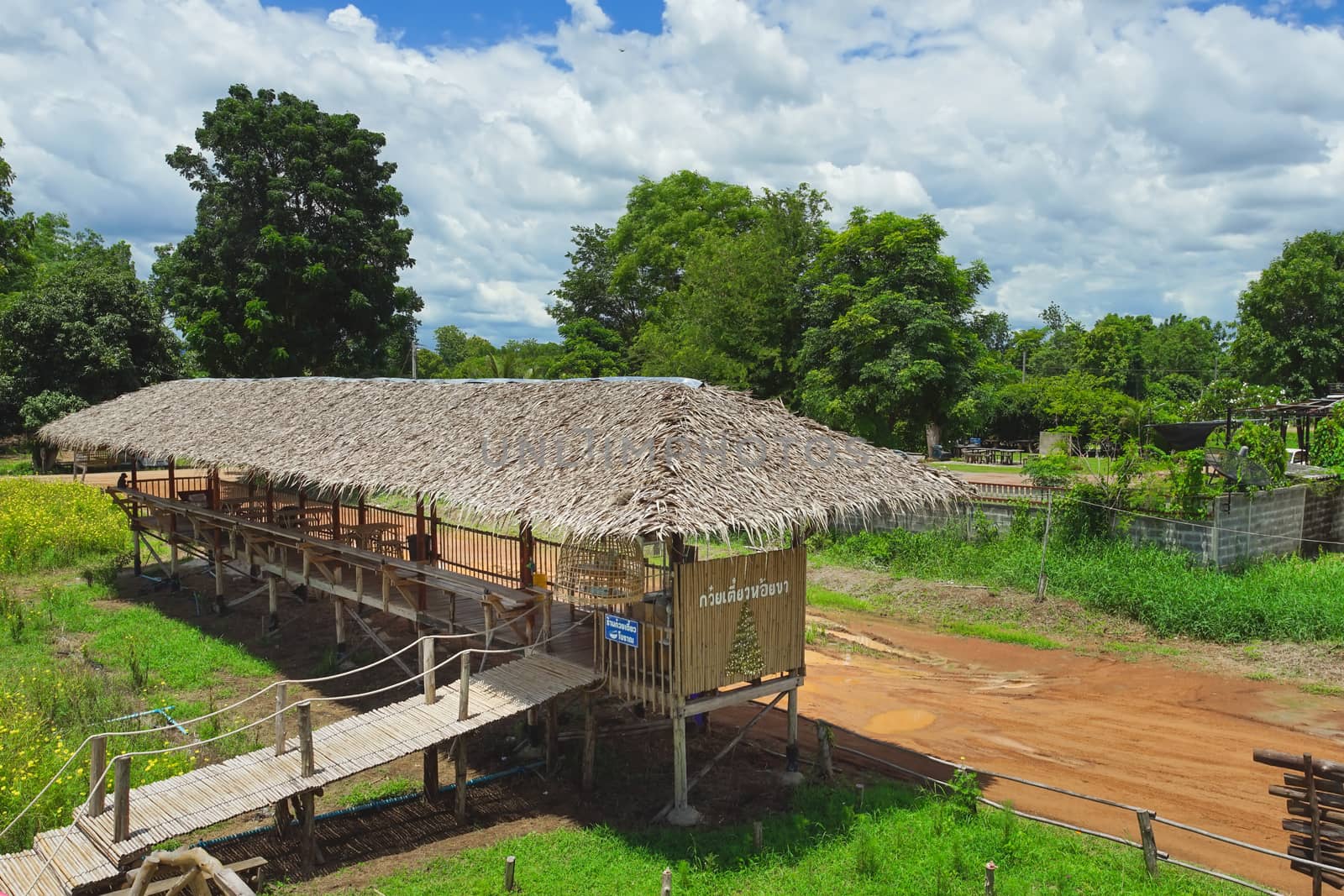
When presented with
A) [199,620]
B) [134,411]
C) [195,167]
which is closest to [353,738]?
[199,620]

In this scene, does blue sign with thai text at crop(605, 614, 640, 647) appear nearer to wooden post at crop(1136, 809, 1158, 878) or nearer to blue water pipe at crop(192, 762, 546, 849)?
blue water pipe at crop(192, 762, 546, 849)

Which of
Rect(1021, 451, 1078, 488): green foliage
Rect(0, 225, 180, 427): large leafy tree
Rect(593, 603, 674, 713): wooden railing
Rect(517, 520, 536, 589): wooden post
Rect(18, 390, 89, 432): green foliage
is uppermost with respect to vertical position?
Rect(0, 225, 180, 427): large leafy tree

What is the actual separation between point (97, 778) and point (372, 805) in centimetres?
313

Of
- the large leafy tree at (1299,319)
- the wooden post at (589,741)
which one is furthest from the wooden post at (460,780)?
the large leafy tree at (1299,319)

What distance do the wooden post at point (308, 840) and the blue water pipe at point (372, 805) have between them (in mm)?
393

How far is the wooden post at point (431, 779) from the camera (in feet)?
36.6

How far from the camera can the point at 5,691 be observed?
13.0m

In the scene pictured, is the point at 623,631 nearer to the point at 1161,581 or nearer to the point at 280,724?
the point at 280,724

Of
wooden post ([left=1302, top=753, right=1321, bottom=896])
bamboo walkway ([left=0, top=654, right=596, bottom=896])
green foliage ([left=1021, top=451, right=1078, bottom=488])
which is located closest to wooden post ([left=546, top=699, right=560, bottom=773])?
bamboo walkway ([left=0, top=654, right=596, bottom=896])

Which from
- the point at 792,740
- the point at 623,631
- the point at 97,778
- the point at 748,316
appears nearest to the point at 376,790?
the point at 97,778

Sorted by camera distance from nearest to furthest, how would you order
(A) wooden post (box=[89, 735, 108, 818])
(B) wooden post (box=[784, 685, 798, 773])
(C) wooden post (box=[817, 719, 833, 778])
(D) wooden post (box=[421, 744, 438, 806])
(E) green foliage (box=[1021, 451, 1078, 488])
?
(A) wooden post (box=[89, 735, 108, 818]) < (D) wooden post (box=[421, 744, 438, 806]) < (C) wooden post (box=[817, 719, 833, 778]) < (B) wooden post (box=[784, 685, 798, 773]) < (E) green foliage (box=[1021, 451, 1078, 488])

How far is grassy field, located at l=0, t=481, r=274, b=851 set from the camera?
404 inches

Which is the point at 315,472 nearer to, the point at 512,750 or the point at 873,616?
the point at 512,750

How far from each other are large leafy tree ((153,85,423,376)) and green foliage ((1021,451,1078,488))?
2551 cm
